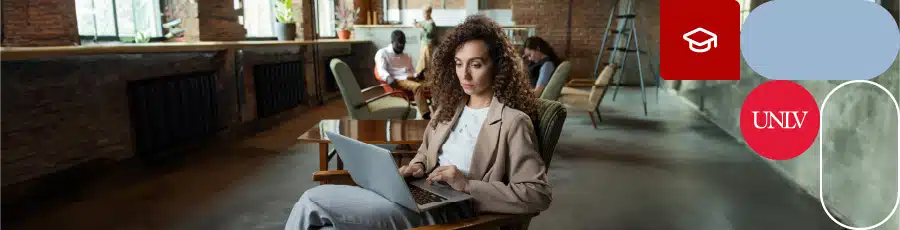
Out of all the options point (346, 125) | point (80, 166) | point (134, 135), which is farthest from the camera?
point (134, 135)

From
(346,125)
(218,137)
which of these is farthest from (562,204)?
(218,137)

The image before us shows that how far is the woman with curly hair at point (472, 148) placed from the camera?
157 centimetres

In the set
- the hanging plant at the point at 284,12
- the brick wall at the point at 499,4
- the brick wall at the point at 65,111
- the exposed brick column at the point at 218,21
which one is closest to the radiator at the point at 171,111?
the brick wall at the point at 65,111

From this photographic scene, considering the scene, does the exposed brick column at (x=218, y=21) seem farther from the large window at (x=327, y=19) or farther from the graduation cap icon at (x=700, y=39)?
the graduation cap icon at (x=700, y=39)

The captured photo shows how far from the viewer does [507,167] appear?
168 cm

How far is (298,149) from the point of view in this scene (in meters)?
5.07

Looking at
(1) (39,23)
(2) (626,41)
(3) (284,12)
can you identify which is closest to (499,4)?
(2) (626,41)

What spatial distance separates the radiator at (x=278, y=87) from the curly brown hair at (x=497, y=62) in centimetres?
519

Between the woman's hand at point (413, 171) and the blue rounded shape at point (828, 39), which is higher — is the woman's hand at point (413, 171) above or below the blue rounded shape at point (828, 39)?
below

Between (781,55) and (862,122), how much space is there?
96cm

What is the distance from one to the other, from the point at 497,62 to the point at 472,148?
0.86ft

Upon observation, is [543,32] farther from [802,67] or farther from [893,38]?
[893,38]

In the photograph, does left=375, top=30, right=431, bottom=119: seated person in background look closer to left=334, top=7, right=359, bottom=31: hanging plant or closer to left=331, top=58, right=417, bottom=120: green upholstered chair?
left=331, top=58, right=417, bottom=120: green upholstered chair

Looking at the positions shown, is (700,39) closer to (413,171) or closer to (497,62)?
(497,62)
